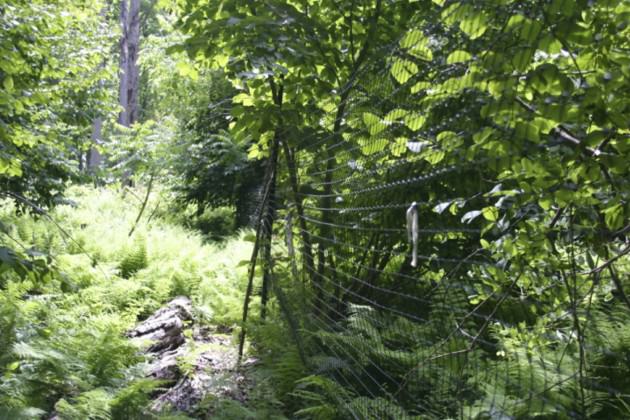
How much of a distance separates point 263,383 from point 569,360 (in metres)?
1.91

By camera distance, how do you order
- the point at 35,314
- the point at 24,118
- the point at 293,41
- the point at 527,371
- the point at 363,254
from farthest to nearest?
the point at 24,118 → the point at 35,314 → the point at 363,254 → the point at 293,41 → the point at 527,371

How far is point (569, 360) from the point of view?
293cm

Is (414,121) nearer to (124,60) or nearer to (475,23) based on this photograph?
(475,23)

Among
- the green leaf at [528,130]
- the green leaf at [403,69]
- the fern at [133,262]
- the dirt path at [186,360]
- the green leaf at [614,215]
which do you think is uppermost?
the green leaf at [403,69]

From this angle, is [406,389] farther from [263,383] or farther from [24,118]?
[24,118]

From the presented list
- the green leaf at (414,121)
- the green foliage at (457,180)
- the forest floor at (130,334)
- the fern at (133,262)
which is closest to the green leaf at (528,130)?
the green foliage at (457,180)

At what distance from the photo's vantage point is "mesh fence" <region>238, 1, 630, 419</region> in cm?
172

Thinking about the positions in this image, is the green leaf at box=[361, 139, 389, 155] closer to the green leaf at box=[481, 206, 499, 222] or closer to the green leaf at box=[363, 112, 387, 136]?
the green leaf at box=[363, 112, 387, 136]

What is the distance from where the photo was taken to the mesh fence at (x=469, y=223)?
172 centimetres

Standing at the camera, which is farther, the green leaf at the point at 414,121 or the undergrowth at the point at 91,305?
the undergrowth at the point at 91,305

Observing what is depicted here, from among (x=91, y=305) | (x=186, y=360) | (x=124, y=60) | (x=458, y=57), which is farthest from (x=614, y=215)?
(x=124, y=60)

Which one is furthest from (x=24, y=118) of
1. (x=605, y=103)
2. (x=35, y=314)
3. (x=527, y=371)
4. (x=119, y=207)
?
(x=119, y=207)

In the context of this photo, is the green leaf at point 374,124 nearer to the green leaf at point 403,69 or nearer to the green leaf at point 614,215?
the green leaf at point 403,69

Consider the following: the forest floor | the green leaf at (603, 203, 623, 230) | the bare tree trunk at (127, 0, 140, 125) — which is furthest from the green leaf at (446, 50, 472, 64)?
the bare tree trunk at (127, 0, 140, 125)
